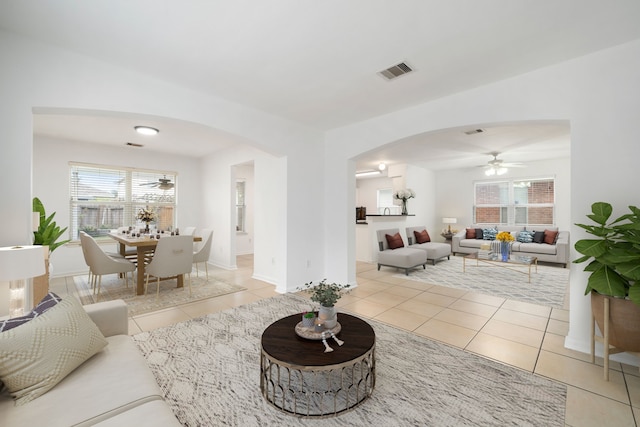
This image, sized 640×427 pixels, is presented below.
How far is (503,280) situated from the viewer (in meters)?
5.16

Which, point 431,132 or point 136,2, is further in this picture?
point 431,132

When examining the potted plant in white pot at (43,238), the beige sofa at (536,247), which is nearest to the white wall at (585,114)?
the beige sofa at (536,247)

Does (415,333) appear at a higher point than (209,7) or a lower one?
lower

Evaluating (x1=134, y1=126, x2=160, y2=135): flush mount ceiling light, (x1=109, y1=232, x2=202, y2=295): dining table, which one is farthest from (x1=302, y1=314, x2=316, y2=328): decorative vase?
(x1=134, y1=126, x2=160, y2=135): flush mount ceiling light

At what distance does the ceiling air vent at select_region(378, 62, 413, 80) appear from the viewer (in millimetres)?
2832

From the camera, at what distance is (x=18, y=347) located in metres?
1.29

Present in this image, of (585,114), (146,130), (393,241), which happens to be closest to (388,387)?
(585,114)

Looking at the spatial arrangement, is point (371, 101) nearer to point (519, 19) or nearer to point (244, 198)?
point (519, 19)

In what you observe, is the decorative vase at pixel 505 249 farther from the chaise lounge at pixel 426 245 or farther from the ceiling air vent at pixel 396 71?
the ceiling air vent at pixel 396 71

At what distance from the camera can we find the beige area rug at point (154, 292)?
3838mm

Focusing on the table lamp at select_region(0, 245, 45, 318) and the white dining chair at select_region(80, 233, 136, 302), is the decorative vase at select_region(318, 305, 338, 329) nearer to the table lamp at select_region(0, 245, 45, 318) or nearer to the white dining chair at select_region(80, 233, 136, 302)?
the table lamp at select_region(0, 245, 45, 318)

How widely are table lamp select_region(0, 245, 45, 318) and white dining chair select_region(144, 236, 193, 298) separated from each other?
1722 millimetres

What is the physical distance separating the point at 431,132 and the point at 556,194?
6026mm

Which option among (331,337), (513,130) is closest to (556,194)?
(513,130)
